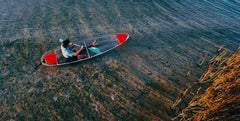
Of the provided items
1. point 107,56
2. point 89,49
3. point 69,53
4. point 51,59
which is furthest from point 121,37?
point 51,59

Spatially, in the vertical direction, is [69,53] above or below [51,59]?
above

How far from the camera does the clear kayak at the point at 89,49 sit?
17.4 ft

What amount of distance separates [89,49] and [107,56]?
2.65 ft

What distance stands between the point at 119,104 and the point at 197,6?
31.9ft

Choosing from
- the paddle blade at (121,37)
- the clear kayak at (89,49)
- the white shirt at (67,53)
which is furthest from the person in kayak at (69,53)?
the paddle blade at (121,37)

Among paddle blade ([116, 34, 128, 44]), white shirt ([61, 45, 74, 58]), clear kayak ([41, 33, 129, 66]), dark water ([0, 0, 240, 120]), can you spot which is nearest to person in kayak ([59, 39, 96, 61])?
white shirt ([61, 45, 74, 58])

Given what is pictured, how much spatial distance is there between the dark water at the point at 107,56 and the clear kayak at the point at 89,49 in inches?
10.0

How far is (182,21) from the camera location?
8422mm

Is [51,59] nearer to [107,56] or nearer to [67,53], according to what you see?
[67,53]

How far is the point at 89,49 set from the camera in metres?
5.86

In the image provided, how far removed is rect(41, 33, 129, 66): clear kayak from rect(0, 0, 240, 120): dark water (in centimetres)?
25

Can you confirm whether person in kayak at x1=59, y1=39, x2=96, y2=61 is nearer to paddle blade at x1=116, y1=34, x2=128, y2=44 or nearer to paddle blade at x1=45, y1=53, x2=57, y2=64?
paddle blade at x1=45, y1=53, x2=57, y2=64

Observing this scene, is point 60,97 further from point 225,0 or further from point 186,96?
point 225,0

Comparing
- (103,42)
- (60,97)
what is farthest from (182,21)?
(60,97)
